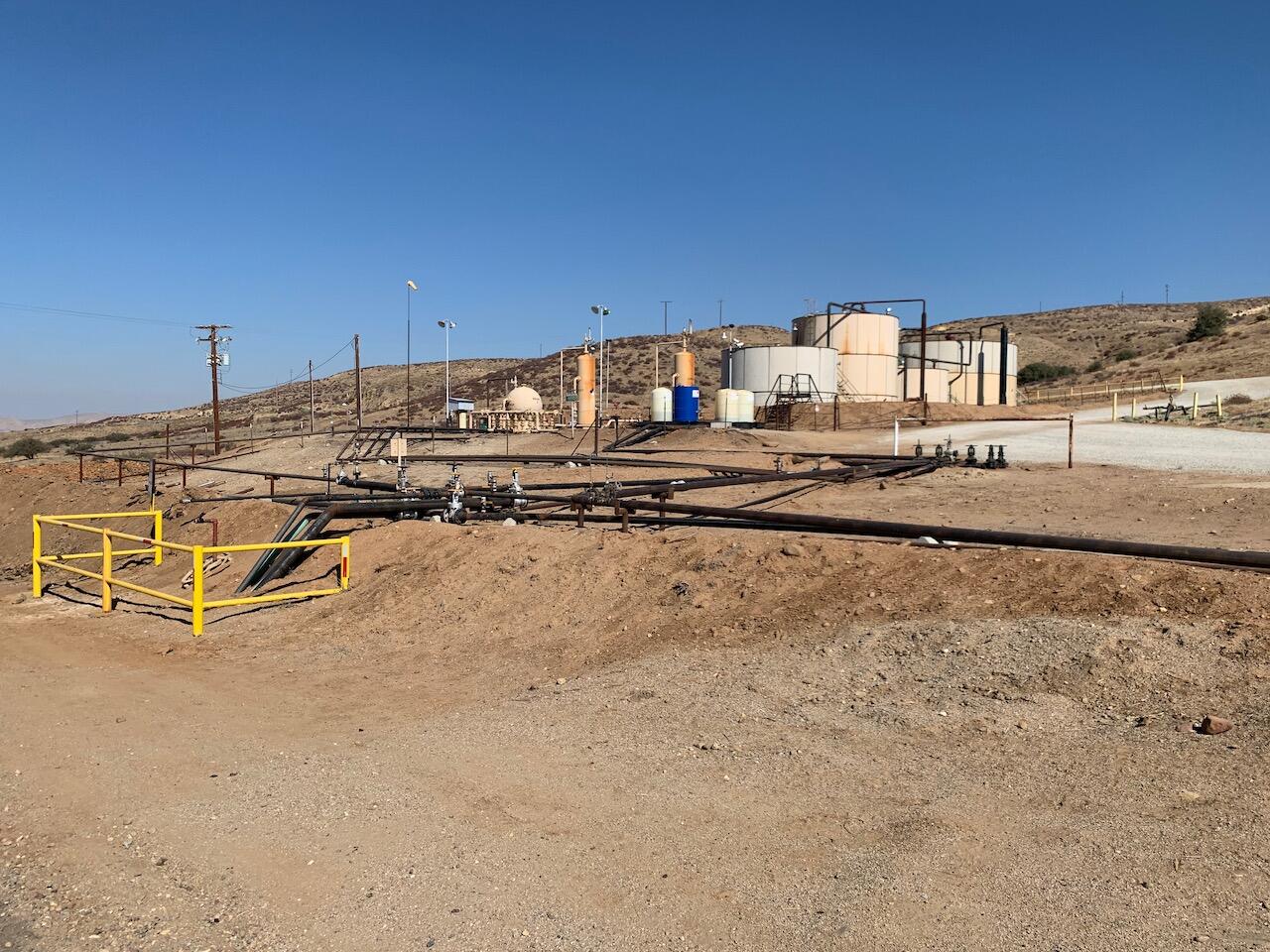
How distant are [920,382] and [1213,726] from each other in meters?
50.5

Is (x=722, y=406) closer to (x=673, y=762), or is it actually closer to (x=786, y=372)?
(x=786, y=372)

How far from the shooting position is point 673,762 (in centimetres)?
587

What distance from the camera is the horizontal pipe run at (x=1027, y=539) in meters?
7.73

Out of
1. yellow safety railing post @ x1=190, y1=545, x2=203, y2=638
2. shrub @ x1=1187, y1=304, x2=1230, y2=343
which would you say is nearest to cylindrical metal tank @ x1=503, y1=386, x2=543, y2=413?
yellow safety railing post @ x1=190, y1=545, x2=203, y2=638

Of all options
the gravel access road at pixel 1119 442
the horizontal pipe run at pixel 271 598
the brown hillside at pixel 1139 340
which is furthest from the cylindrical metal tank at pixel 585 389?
the brown hillside at pixel 1139 340

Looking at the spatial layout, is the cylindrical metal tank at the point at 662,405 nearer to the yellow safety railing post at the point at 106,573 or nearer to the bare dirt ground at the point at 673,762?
the yellow safety railing post at the point at 106,573

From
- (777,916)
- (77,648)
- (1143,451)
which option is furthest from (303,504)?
(1143,451)

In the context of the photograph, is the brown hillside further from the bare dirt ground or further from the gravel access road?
the bare dirt ground

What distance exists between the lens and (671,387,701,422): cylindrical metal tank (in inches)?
1678

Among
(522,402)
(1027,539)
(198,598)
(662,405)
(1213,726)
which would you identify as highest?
(522,402)

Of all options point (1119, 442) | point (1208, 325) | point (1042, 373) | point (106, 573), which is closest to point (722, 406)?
point (1119, 442)

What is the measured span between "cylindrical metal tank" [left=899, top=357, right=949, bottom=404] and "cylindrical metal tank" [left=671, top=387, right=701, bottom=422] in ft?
54.1

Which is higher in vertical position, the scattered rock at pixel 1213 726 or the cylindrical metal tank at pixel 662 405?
the cylindrical metal tank at pixel 662 405

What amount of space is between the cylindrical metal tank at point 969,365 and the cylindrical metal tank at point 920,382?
341mm
